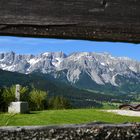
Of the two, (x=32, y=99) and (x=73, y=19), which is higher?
(x=73, y=19)

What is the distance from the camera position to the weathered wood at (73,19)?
118 inches

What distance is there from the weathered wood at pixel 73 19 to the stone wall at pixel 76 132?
0.55m

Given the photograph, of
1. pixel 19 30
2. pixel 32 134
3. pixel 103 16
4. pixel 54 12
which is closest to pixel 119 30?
pixel 103 16

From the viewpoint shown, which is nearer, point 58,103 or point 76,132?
point 76,132

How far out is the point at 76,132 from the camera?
9.83 ft

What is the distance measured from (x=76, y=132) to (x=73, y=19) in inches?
27.5

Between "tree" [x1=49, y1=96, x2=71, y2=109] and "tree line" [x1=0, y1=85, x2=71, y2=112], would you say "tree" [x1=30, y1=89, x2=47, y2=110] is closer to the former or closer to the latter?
"tree line" [x1=0, y1=85, x2=71, y2=112]

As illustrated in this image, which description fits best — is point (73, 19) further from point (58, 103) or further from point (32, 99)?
point (58, 103)

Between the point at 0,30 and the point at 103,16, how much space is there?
65cm

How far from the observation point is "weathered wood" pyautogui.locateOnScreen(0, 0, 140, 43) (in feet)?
9.87

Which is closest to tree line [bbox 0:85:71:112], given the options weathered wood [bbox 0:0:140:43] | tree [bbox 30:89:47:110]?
tree [bbox 30:89:47:110]

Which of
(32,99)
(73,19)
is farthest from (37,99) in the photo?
(73,19)

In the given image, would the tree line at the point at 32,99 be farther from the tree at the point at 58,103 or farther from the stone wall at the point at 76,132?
the stone wall at the point at 76,132

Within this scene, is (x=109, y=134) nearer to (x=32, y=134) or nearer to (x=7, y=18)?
(x=32, y=134)
